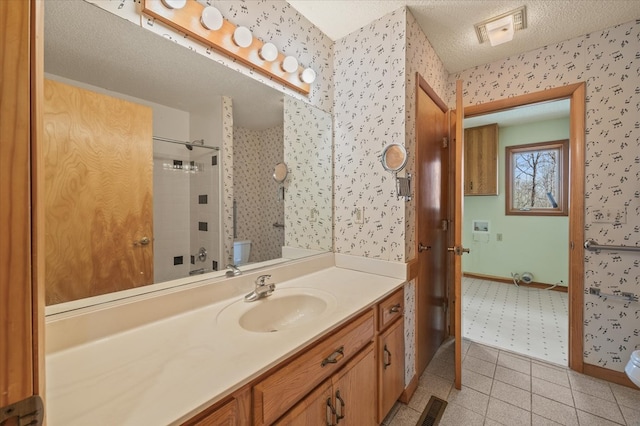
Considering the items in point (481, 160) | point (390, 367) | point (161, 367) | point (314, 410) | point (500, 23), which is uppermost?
point (500, 23)

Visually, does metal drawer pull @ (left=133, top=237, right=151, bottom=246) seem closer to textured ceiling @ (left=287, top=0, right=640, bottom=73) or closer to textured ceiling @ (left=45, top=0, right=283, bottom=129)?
textured ceiling @ (left=45, top=0, right=283, bottom=129)

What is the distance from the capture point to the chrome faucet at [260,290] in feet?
3.81

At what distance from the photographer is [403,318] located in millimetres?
1556

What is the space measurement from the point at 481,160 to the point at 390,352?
356cm

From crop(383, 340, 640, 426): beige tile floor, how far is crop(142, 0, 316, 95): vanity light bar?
2.07m

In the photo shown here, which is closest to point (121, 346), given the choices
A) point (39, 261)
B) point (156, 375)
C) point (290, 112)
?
point (156, 375)

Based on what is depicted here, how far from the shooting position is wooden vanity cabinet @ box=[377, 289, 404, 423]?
130 centimetres

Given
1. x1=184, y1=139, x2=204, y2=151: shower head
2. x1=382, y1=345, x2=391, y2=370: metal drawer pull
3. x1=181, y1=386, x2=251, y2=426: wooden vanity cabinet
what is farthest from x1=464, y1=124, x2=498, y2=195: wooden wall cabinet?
x1=181, y1=386, x2=251, y2=426: wooden vanity cabinet

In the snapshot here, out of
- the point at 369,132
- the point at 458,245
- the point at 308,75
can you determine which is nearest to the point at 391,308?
the point at 458,245

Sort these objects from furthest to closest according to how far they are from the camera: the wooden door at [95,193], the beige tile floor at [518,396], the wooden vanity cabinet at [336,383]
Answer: the beige tile floor at [518,396], the wooden door at [95,193], the wooden vanity cabinet at [336,383]

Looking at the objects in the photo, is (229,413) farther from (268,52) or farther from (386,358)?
(268,52)

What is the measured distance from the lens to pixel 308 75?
63.6 inches

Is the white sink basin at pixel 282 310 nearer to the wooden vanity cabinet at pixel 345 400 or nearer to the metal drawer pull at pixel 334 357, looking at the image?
the metal drawer pull at pixel 334 357

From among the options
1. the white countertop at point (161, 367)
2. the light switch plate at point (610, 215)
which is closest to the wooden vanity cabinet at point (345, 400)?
the white countertop at point (161, 367)
